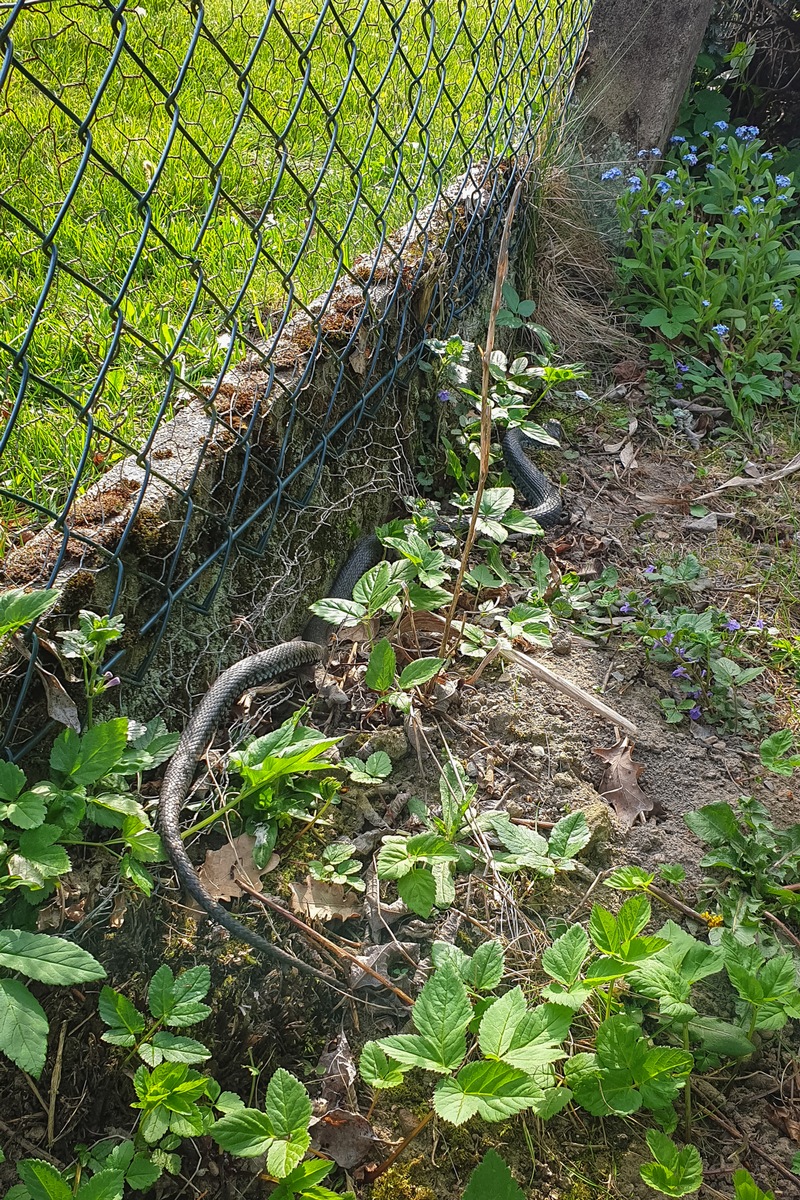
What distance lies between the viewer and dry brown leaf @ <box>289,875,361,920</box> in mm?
2062

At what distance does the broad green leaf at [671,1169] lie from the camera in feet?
5.39

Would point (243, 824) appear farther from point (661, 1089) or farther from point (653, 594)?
point (653, 594)

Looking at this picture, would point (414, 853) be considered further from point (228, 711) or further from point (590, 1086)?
point (228, 711)

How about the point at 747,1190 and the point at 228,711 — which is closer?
the point at 747,1190

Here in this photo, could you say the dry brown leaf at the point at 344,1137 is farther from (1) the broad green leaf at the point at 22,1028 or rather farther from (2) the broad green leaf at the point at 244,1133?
(1) the broad green leaf at the point at 22,1028

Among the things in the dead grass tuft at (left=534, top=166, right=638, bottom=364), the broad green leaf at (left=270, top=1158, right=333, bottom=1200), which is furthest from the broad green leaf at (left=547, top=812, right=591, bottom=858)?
the dead grass tuft at (left=534, top=166, right=638, bottom=364)

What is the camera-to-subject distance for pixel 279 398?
8.53 feet

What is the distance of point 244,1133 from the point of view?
1.59 m

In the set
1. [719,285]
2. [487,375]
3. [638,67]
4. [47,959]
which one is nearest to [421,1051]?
[47,959]

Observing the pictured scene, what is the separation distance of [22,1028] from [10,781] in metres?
0.44

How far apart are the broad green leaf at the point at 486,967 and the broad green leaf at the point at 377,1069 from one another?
22cm

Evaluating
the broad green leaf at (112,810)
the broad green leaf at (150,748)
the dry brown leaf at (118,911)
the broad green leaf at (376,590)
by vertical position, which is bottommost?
the dry brown leaf at (118,911)

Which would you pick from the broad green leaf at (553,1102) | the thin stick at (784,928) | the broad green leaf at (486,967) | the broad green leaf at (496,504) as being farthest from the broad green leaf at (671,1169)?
the broad green leaf at (496,504)

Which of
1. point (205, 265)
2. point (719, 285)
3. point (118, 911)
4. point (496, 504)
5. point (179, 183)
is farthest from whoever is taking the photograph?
point (719, 285)
